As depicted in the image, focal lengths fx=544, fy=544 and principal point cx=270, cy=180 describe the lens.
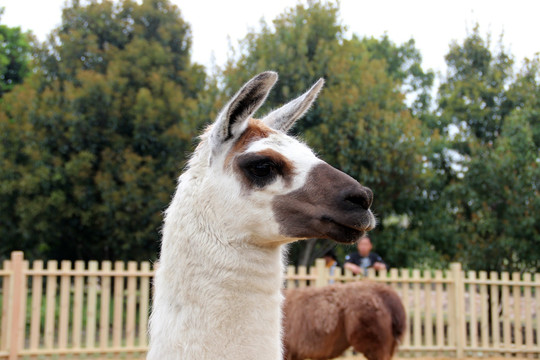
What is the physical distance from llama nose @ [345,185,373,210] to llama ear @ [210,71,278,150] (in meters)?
0.56

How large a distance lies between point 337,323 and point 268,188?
437cm

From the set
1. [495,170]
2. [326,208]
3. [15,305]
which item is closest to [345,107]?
[495,170]

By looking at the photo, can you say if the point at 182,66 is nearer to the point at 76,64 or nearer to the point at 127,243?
the point at 76,64

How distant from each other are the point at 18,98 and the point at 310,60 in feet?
28.9

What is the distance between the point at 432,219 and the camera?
15.4 m

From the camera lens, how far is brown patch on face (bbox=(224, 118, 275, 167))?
2381mm

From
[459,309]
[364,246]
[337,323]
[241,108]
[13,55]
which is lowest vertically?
[459,309]

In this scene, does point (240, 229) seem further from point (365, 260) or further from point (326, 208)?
point (365, 260)

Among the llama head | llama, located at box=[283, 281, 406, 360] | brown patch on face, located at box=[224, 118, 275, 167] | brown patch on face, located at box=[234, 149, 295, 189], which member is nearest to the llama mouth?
the llama head

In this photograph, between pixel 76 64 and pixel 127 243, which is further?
pixel 76 64

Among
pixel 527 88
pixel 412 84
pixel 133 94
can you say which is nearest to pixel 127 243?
pixel 133 94

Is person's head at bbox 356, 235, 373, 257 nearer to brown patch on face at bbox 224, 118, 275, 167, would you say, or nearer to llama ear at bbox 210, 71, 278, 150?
brown patch on face at bbox 224, 118, 275, 167

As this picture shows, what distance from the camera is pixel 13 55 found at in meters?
25.1

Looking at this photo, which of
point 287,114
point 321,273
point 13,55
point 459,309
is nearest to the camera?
point 287,114
